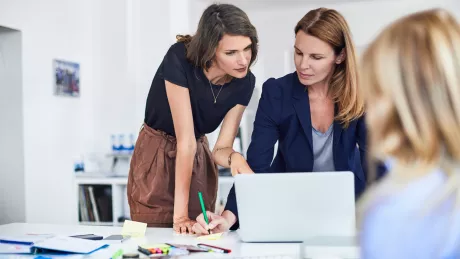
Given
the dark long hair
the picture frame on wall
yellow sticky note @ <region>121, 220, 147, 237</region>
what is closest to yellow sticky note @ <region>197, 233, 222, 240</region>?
yellow sticky note @ <region>121, 220, 147, 237</region>

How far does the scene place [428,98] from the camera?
0.85 meters

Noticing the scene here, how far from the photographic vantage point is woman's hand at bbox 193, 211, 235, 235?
6.73 feet

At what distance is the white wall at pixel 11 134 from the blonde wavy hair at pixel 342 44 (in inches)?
128

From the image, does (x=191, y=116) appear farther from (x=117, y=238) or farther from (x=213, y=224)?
(x=117, y=238)

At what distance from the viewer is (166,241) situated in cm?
197

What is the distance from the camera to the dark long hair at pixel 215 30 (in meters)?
2.17

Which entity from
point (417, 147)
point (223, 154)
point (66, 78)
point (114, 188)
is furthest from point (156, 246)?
point (66, 78)

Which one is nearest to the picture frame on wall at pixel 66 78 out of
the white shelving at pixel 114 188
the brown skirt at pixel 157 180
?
the white shelving at pixel 114 188

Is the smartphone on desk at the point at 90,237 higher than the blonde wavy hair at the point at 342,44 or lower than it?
lower

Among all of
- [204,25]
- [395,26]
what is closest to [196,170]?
[204,25]

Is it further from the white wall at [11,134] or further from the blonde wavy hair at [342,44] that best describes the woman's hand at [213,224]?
the white wall at [11,134]

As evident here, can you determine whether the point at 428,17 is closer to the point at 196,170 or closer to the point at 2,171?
the point at 196,170

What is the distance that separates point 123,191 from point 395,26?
174 inches

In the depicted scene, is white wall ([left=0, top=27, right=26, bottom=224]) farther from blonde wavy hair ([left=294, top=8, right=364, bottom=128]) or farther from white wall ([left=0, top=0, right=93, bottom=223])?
blonde wavy hair ([left=294, top=8, right=364, bottom=128])
